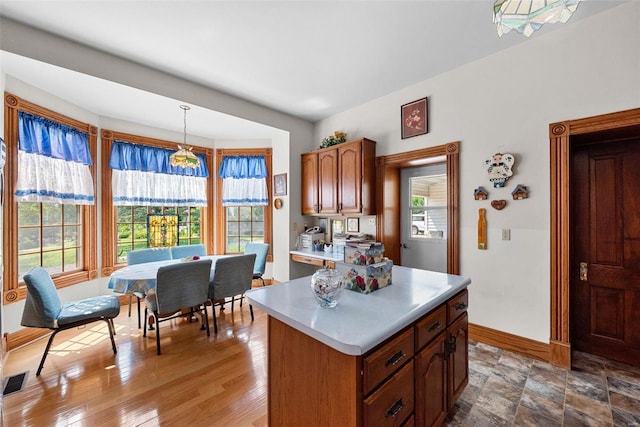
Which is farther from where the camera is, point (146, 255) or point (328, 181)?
point (328, 181)

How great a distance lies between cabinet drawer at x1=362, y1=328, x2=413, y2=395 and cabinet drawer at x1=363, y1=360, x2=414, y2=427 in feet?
0.13

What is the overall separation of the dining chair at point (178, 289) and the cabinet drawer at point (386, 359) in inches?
84.4

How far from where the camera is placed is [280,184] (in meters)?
4.37

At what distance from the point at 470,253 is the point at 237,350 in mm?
2564

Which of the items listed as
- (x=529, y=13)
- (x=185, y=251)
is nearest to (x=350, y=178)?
(x=529, y=13)

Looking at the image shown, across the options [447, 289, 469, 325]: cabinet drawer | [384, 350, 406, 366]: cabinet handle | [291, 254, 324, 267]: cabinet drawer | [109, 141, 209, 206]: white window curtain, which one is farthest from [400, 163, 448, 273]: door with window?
[109, 141, 209, 206]: white window curtain

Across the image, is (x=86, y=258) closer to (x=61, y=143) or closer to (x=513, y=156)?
(x=61, y=143)

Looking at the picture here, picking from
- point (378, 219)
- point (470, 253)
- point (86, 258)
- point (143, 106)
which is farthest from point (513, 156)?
point (86, 258)

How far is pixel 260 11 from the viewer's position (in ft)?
6.69

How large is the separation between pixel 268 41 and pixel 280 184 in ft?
7.44

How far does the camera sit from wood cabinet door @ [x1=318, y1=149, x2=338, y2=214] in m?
3.74

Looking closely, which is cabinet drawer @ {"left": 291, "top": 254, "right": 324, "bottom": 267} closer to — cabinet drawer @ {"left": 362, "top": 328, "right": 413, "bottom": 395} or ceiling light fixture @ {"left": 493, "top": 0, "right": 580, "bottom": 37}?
cabinet drawer @ {"left": 362, "top": 328, "right": 413, "bottom": 395}

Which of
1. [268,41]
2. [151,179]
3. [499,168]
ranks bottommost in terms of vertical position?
[499,168]

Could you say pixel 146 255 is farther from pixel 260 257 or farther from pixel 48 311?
pixel 260 257
